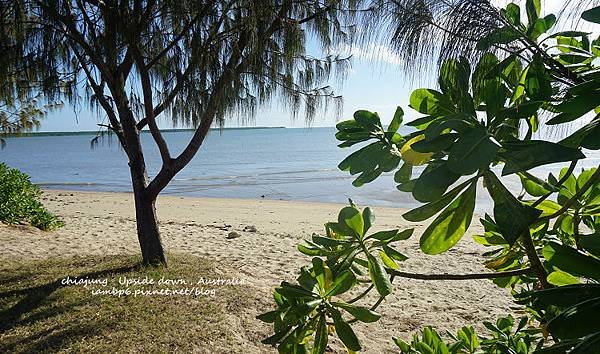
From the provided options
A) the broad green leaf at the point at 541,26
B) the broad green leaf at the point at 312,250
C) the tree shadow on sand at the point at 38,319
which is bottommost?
the tree shadow on sand at the point at 38,319

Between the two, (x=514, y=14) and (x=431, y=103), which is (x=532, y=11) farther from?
(x=431, y=103)

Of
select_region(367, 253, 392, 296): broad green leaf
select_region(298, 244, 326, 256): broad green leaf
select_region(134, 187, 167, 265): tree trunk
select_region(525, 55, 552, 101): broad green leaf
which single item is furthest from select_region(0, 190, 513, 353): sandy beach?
select_region(525, 55, 552, 101): broad green leaf

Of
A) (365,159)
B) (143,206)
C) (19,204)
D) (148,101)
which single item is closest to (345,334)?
(365,159)

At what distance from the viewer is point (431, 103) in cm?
54

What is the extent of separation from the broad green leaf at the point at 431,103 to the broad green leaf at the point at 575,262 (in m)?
0.19

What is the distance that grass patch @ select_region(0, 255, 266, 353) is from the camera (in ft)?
8.44

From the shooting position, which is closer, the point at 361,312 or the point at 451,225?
the point at 451,225

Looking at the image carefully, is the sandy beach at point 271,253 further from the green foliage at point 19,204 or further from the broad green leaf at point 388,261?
the broad green leaf at point 388,261

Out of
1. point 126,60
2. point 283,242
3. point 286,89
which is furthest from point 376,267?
point 283,242

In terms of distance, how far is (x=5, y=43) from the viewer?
3.44 m

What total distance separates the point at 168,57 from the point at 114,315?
6.44 ft

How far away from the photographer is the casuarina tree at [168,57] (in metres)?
3.12

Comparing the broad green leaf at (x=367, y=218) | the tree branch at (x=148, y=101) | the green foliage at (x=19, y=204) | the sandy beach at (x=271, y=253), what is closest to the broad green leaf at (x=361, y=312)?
the broad green leaf at (x=367, y=218)

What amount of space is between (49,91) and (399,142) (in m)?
3.90
